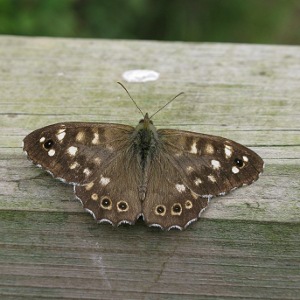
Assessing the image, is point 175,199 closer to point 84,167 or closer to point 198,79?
point 84,167

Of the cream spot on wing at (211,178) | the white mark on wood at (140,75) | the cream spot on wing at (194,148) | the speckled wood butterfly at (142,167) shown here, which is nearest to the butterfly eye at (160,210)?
the speckled wood butterfly at (142,167)

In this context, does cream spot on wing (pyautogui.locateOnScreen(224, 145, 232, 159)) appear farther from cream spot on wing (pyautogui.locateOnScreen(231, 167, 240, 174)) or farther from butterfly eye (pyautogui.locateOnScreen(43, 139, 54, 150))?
butterfly eye (pyautogui.locateOnScreen(43, 139, 54, 150))

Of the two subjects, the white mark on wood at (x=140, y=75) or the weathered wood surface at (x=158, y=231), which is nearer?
the weathered wood surface at (x=158, y=231)

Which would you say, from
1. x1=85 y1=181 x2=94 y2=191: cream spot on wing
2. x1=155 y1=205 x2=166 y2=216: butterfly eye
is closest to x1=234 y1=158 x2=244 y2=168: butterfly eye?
x1=155 y1=205 x2=166 y2=216: butterfly eye

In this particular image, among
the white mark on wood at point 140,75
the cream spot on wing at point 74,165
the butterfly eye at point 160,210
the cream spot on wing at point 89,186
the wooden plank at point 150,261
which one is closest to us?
the wooden plank at point 150,261

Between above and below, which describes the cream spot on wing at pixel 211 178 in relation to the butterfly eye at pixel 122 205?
above

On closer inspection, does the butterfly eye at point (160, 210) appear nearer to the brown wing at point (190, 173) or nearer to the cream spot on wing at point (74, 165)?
the brown wing at point (190, 173)

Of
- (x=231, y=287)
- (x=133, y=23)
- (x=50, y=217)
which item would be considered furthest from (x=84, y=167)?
(x=133, y=23)
